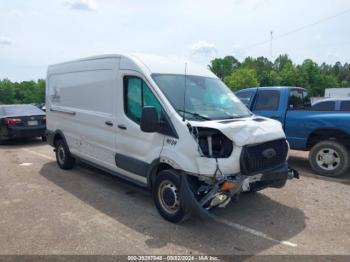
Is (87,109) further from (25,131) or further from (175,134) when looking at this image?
(25,131)

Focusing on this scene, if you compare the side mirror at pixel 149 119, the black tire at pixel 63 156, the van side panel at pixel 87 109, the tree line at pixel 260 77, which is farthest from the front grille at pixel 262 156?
the tree line at pixel 260 77

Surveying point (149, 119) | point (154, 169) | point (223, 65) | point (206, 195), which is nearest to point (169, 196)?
point (154, 169)

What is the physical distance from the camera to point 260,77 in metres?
85.6

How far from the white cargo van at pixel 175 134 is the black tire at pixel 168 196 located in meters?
0.01

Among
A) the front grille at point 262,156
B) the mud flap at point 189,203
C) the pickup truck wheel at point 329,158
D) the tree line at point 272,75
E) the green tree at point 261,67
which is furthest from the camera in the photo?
the green tree at point 261,67

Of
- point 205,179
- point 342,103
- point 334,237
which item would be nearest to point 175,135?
point 205,179

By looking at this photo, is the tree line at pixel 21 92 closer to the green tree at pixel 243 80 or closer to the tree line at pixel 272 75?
the tree line at pixel 272 75

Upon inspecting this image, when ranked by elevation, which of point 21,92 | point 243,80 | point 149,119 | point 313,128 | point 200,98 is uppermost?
point 243,80

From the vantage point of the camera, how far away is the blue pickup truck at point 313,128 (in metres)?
6.99

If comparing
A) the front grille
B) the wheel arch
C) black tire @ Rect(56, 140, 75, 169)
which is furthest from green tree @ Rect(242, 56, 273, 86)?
the wheel arch

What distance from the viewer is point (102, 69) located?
20.4 feet

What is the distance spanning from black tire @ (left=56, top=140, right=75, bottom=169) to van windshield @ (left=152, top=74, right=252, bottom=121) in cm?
368

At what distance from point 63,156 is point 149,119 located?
4.11 m

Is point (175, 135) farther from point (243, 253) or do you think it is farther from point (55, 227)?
point (55, 227)
